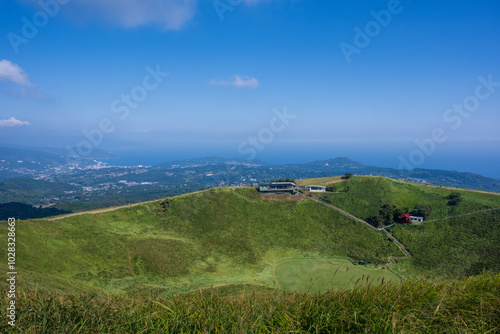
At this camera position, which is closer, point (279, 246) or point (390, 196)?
point (279, 246)

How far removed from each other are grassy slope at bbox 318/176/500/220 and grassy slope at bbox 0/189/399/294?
5184 millimetres

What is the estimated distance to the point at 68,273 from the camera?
21.9 metres

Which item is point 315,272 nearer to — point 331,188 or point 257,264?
point 257,264

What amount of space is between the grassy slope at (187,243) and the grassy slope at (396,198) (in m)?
5.18

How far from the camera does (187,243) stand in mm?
32719

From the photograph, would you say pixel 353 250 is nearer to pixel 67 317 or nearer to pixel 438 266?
pixel 438 266

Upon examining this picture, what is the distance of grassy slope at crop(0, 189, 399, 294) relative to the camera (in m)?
23.1

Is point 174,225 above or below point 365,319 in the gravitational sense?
below

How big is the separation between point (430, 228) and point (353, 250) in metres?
13.8

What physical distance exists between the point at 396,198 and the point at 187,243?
40.9 metres

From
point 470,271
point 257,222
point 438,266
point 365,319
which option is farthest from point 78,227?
point 470,271

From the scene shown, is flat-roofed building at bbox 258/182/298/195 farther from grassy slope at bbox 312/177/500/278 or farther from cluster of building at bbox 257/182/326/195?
grassy slope at bbox 312/177/500/278

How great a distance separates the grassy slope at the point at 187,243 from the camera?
23.1 meters

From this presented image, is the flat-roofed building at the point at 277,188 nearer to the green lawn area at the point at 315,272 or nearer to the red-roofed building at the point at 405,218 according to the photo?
the green lawn area at the point at 315,272
